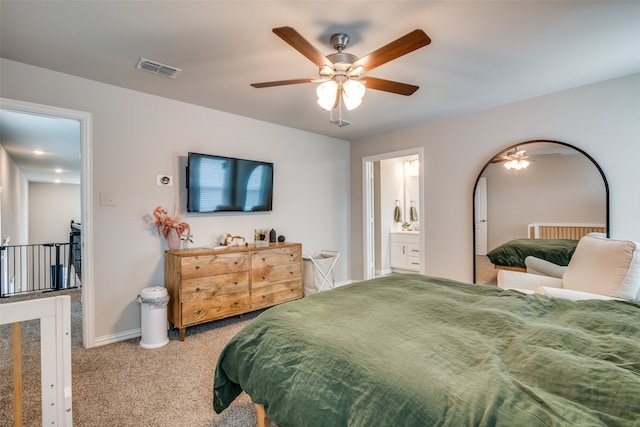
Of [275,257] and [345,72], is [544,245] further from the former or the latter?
[275,257]

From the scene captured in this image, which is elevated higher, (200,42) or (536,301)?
(200,42)

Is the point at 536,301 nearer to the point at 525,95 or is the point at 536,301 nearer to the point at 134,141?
the point at 525,95

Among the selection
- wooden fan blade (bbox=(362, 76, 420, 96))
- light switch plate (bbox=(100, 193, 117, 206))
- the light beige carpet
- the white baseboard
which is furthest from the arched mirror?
light switch plate (bbox=(100, 193, 117, 206))

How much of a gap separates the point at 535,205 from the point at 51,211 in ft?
42.2

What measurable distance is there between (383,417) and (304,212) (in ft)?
12.0

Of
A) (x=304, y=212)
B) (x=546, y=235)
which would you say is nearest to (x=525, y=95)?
(x=546, y=235)

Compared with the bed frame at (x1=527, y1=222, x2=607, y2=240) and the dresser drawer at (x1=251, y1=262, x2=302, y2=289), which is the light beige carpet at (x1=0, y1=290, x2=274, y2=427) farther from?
the bed frame at (x1=527, y1=222, x2=607, y2=240)

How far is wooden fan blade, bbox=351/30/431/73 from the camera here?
1.56 meters

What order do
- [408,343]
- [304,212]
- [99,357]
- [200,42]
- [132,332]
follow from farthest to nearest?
[304,212] → [132,332] → [99,357] → [200,42] → [408,343]

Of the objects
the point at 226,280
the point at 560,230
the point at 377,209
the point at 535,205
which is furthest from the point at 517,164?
the point at 226,280

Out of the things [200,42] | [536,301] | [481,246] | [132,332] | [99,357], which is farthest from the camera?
[481,246]

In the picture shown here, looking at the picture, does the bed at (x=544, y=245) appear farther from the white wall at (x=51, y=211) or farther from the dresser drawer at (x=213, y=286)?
the white wall at (x=51, y=211)

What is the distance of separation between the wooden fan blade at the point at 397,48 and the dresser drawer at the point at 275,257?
7.37 feet

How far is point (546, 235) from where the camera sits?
3164mm
